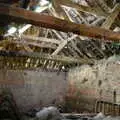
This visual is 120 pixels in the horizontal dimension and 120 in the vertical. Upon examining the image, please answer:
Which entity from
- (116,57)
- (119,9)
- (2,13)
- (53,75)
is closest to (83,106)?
(53,75)

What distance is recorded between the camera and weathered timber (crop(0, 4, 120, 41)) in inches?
159

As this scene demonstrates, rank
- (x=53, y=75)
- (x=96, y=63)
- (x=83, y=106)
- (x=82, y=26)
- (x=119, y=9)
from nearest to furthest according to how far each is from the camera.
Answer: (x=82, y=26)
(x=119, y=9)
(x=96, y=63)
(x=83, y=106)
(x=53, y=75)

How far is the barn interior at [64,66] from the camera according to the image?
612cm

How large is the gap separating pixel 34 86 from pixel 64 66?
1.61 m

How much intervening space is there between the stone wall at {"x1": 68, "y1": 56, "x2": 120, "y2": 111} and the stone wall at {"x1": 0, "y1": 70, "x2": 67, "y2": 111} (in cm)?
53

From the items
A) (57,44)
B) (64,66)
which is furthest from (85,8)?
(64,66)

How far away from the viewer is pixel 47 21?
4.46 metres

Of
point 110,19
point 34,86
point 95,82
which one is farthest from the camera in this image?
point 34,86

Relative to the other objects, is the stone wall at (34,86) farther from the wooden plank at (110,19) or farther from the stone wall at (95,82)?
A: the wooden plank at (110,19)

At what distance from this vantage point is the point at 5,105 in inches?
303

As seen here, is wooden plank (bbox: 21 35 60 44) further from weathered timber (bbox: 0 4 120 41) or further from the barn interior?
weathered timber (bbox: 0 4 120 41)

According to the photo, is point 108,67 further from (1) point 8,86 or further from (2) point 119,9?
(1) point 8,86

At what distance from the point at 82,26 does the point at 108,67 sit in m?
4.03

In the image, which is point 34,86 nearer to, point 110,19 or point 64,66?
point 64,66
